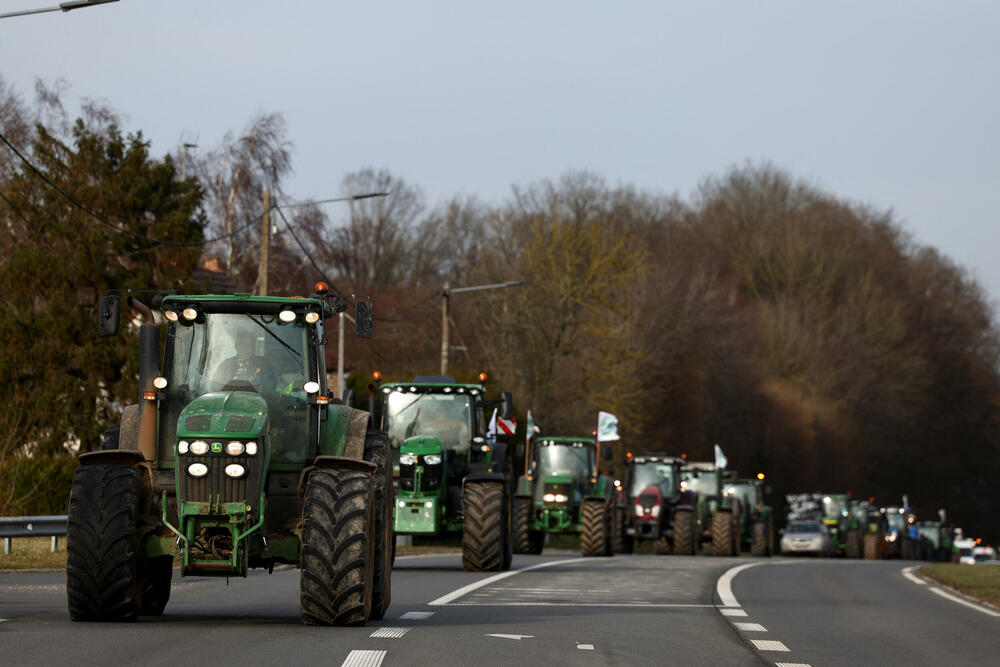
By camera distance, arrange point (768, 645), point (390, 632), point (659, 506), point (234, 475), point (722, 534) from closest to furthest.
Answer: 1. point (234, 475)
2. point (390, 632)
3. point (768, 645)
4. point (659, 506)
5. point (722, 534)

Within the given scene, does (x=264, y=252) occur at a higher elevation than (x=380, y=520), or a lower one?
higher

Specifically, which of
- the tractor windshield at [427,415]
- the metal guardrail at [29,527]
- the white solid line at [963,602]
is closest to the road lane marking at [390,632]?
the white solid line at [963,602]

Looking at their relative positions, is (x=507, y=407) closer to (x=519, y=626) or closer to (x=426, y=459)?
(x=426, y=459)

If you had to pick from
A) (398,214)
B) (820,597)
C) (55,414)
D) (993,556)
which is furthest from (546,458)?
(993,556)

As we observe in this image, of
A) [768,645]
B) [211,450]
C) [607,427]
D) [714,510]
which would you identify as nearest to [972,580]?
[768,645]

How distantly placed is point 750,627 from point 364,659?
5.55m

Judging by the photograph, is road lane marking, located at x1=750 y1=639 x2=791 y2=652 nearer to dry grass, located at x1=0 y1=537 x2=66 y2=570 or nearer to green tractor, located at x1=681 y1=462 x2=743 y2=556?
dry grass, located at x1=0 y1=537 x2=66 y2=570

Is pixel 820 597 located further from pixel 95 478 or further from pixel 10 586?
pixel 95 478

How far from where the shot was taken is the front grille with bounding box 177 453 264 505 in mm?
12633

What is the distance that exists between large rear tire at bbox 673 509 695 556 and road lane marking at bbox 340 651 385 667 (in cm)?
3272

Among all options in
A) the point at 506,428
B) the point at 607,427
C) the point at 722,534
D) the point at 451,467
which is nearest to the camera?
the point at 451,467

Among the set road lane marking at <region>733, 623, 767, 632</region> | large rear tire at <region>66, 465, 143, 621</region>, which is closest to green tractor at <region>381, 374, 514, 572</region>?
road lane marking at <region>733, 623, 767, 632</region>

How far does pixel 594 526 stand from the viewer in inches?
1451

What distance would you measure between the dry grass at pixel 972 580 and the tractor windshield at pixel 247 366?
1164 cm
